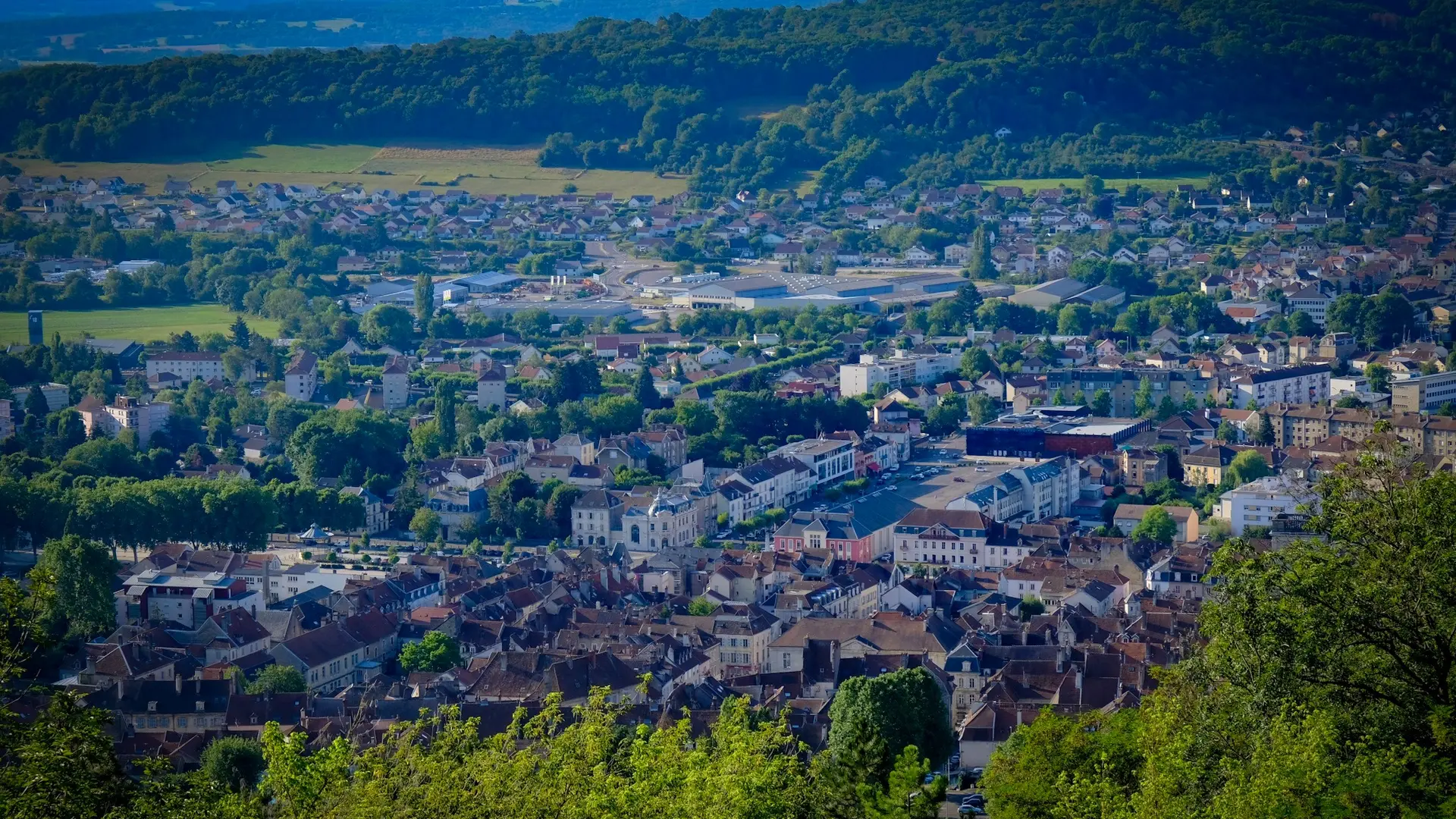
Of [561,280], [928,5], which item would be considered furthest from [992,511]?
[928,5]

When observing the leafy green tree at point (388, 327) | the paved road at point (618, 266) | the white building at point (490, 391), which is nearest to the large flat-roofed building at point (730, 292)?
the paved road at point (618, 266)

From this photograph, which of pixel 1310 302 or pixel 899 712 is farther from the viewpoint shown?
pixel 1310 302

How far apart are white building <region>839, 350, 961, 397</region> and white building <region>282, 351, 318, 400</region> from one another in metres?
9.00

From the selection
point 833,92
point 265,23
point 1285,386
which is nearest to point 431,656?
point 1285,386

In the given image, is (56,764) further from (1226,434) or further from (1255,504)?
(1226,434)

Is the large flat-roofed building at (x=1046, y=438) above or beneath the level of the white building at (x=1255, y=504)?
beneath

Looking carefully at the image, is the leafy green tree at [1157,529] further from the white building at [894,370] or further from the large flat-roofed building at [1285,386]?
the white building at [894,370]

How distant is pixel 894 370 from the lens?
35031 mm

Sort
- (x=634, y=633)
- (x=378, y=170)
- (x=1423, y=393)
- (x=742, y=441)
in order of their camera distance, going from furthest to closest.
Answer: (x=378, y=170) < (x=1423, y=393) < (x=742, y=441) < (x=634, y=633)

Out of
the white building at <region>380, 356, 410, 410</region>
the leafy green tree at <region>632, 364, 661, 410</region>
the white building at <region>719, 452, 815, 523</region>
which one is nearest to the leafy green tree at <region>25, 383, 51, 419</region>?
the white building at <region>380, 356, 410, 410</region>

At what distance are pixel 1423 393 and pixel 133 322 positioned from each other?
2507 cm

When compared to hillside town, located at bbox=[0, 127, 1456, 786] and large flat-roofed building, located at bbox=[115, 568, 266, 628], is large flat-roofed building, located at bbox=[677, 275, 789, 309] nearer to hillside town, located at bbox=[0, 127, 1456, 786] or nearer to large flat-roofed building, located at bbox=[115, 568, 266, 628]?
hillside town, located at bbox=[0, 127, 1456, 786]

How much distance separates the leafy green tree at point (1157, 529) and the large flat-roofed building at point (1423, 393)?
8672 millimetres

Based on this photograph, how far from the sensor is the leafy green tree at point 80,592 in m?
20.0
